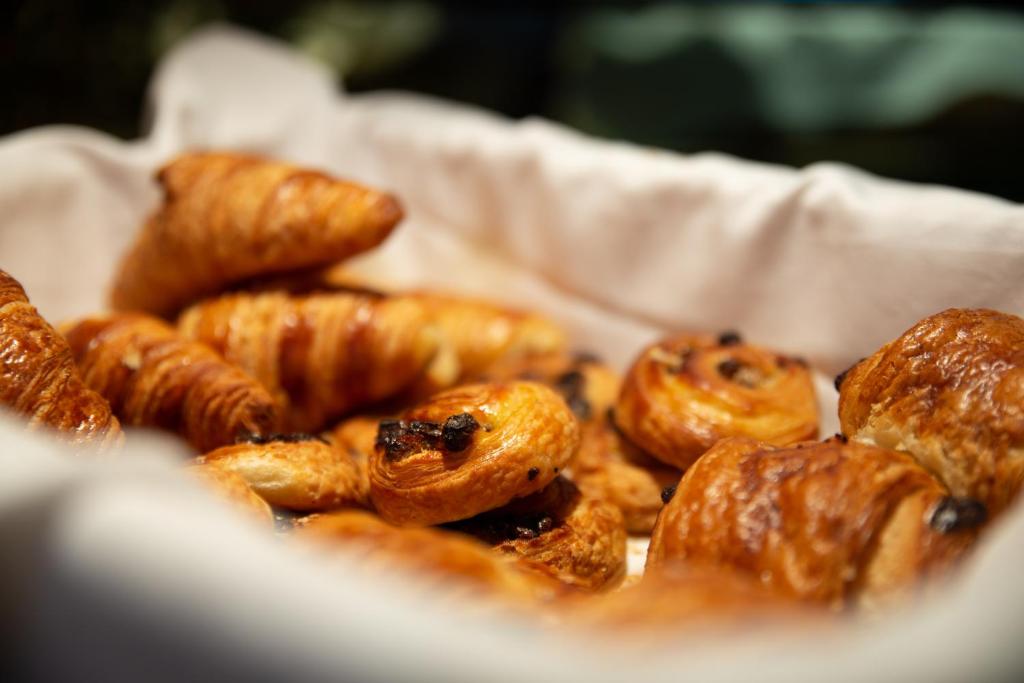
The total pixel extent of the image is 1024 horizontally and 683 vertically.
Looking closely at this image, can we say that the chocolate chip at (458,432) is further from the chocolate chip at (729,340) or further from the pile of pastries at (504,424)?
the chocolate chip at (729,340)

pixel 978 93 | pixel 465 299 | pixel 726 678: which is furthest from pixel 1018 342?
pixel 978 93

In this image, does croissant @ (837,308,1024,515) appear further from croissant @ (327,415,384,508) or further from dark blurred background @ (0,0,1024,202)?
dark blurred background @ (0,0,1024,202)

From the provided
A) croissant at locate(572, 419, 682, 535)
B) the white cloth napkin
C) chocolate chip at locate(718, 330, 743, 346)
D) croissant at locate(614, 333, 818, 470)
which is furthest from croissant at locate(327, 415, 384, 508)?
chocolate chip at locate(718, 330, 743, 346)

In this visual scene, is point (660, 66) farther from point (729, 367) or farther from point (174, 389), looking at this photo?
point (174, 389)

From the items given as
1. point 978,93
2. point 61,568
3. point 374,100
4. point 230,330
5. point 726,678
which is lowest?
point 230,330

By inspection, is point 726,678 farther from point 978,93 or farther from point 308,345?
point 978,93

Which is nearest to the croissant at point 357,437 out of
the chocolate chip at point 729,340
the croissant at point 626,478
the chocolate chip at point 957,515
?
the croissant at point 626,478

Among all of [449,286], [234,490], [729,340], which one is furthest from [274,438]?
[449,286]
